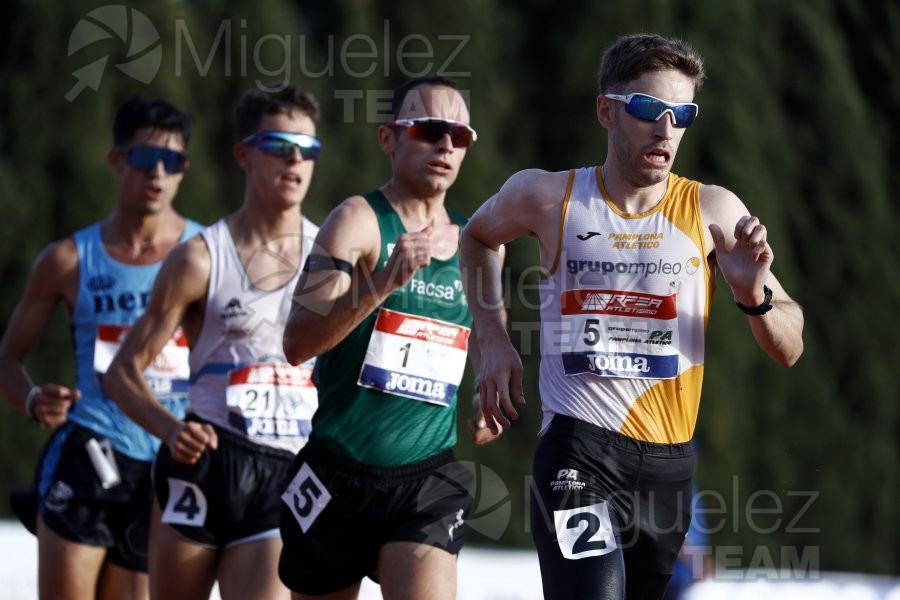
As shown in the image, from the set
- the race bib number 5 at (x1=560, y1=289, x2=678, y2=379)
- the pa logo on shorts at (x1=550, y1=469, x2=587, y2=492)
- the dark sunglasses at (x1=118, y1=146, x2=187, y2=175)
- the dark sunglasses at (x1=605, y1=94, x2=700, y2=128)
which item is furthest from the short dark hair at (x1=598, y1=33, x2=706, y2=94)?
the dark sunglasses at (x1=118, y1=146, x2=187, y2=175)

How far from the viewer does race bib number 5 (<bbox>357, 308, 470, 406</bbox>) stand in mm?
4270

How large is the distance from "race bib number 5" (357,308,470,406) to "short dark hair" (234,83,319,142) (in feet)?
4.38

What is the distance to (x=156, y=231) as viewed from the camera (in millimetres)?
5926

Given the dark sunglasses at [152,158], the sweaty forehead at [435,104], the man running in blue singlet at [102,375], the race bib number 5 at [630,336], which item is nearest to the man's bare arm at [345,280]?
the sweaty forehead at [435,104]

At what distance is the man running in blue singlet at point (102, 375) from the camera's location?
5.52 m

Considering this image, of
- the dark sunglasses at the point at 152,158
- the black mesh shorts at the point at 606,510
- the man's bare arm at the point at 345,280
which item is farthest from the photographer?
the dark sunglasses at the point at 152,158

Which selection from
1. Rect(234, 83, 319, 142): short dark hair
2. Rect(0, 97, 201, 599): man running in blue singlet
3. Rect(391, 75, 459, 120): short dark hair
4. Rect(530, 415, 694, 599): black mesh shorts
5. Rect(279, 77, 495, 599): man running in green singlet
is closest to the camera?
Rect(530, 415, 694, 599): black mesh shorts

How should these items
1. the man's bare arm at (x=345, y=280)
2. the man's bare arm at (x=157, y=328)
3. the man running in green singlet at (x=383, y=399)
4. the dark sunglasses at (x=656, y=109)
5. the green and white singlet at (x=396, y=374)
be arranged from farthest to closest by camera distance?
1. the man's bare arm at (x=157, y=328)
2. the green and white singlet at (x=396, y=374)
3. the man running in green singlet at (x=383, y=399)
4. the man's bare arm at (x=345, y=280)
5. the dark sunglasses at (x=656, y=109)

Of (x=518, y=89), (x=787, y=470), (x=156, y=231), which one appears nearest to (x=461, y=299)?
(x=156, y=231)

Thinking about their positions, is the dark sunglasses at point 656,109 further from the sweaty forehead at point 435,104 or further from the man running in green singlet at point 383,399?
the sweaty forehead at point 435,104

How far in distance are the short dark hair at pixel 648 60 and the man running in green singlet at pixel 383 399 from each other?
2.57ft

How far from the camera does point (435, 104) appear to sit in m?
4.53

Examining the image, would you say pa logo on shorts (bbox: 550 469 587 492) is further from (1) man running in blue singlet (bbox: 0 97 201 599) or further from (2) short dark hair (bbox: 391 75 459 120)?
(1) man running in blue singlet (bbox: 0 97 201 599)

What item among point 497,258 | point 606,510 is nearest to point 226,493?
point 497,258
